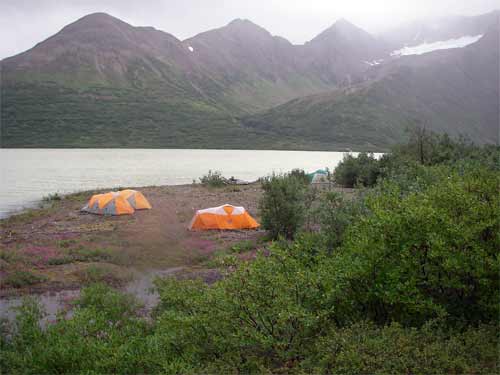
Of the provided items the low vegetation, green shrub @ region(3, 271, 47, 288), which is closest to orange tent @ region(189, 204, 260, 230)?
green shrub @ region(3, 271, 47, 288)

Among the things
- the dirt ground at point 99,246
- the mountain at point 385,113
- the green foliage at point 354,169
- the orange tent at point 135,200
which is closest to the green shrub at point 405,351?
the dirt ground at point 99,246

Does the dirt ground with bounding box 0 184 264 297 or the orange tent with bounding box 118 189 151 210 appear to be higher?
the orange tent with bounding box 118 189 151 210

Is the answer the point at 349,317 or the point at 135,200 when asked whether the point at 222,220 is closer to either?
the point at 135,200

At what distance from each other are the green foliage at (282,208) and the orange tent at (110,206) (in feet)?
29.3

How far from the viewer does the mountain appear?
14862 centimetres

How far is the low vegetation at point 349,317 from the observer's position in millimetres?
6301

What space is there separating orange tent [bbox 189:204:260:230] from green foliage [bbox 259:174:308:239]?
2019 mm

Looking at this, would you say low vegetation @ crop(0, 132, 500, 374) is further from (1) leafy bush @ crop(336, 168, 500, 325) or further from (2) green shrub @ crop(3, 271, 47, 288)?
(2) green shrub @ crop(3, 271, 47, 288)

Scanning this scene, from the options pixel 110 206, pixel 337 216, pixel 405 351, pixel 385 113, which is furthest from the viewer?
pixel 385 113

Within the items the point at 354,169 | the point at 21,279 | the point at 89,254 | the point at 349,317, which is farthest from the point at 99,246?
the point at 354,169

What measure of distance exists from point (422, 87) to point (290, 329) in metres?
196

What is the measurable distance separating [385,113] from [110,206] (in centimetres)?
14639

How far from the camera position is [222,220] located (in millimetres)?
21875

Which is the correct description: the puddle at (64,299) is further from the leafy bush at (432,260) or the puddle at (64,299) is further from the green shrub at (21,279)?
the leafy bush at (432,260)
